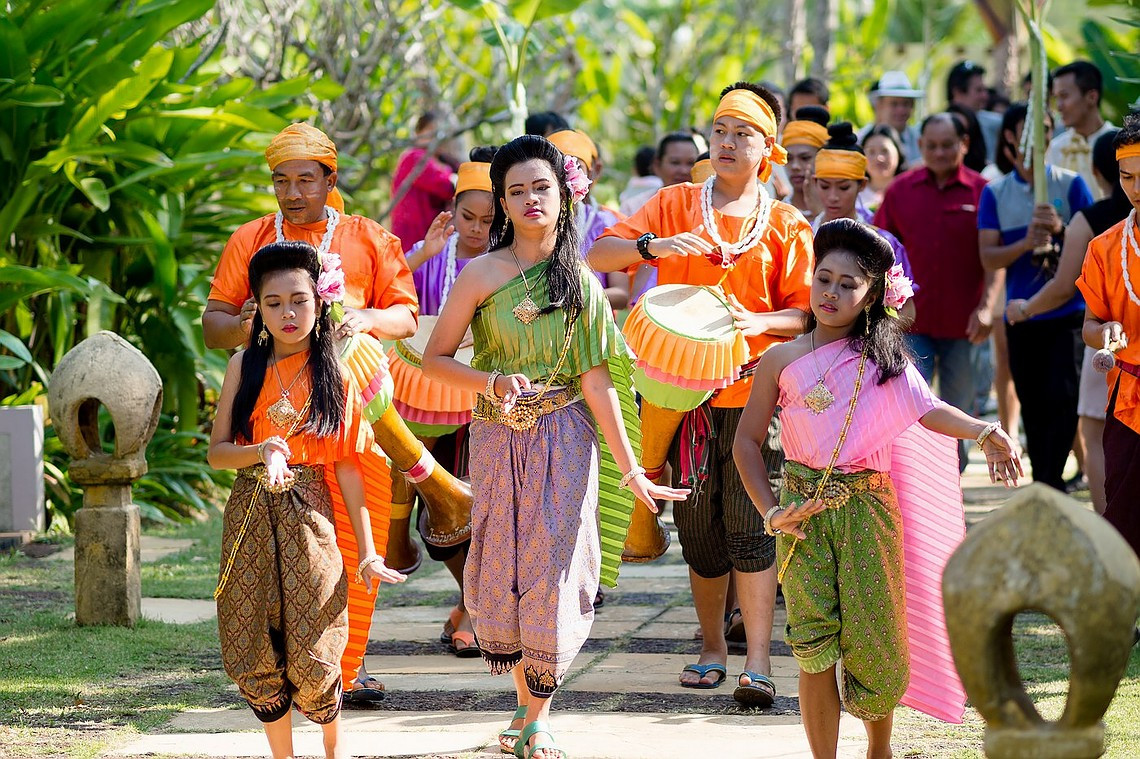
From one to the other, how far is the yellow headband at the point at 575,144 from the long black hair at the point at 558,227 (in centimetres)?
191

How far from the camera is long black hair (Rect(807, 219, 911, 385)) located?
406cm

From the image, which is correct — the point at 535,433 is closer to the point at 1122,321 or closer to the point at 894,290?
the point at 894,290

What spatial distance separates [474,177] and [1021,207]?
3.41 m

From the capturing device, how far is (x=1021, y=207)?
25.9 ft

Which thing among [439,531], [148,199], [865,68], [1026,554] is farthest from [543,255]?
[865,68]

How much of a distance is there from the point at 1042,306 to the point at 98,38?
5.49m

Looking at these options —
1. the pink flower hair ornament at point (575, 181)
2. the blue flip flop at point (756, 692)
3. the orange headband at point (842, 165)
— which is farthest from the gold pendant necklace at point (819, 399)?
the orange headband at point (842, 165)

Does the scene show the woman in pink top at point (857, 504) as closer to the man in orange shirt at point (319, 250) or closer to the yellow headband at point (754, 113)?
the yellow headband at point (754, 113)

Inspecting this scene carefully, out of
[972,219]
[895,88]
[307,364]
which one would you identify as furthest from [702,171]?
[895,88]

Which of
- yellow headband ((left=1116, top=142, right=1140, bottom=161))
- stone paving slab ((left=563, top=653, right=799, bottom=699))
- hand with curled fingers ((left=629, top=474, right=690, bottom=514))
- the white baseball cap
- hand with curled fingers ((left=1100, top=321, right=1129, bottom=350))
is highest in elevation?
the white baseball cap

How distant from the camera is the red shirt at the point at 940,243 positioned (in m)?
8.24

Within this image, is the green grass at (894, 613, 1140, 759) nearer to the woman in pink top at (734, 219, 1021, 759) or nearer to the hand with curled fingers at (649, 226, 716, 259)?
the woman in pink top at (734, 219, 1021, 759)

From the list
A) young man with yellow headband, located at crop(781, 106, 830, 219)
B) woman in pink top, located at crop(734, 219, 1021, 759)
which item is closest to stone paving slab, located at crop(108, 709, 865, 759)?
woman in pink top, located at crop(734, 219, 1021, 759)

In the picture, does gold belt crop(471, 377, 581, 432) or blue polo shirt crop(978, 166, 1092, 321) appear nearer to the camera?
gold belt crop(471, 377, 581, 432)
